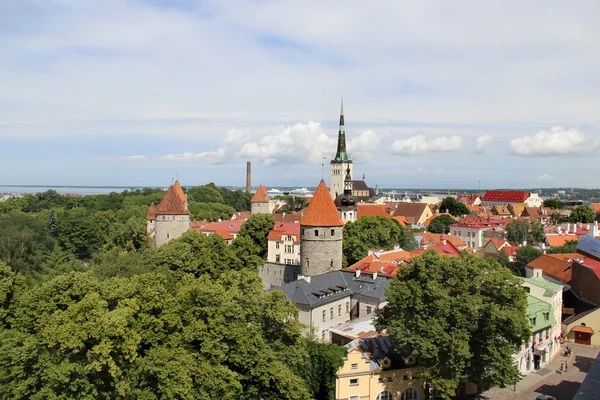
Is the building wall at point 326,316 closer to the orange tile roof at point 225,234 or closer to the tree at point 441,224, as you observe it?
the orange tile roof at point 225,234

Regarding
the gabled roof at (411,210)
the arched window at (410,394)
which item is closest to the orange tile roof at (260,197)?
the gabled roof at (411,210)

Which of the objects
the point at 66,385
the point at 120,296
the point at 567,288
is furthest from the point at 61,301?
the point at 567,288

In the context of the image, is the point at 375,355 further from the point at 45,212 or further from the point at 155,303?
the point at 45,212

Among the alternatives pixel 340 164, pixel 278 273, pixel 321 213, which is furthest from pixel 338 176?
pixel 321 213

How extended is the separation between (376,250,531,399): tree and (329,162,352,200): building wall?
7805cm

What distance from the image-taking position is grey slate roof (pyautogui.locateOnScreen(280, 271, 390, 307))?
104 ft

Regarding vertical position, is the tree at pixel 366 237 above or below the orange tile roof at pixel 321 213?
below

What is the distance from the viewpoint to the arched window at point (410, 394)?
24.7 metres

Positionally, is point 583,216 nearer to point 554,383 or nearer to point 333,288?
point 554,383

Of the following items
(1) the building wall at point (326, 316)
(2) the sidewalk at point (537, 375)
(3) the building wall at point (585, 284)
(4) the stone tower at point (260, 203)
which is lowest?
(2) the sidewalk at point (537, 375)

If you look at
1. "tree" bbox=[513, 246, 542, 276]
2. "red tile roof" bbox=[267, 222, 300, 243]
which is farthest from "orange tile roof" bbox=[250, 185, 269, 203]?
"tree" bbox=[513, 246, 542, 276]

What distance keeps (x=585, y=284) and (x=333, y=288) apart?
18530 millimetres

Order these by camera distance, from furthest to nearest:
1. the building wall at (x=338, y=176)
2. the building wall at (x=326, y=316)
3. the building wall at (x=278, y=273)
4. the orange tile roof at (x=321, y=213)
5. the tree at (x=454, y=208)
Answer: the tree at (x=454, y=208) < the building wall at (x=338, y=176) < the building wall at (x=278, y=273) < the orange tile roof at (x=321, y=213) < the building wall at (x=326, y=316)

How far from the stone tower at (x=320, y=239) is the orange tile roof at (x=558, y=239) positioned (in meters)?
31.0
